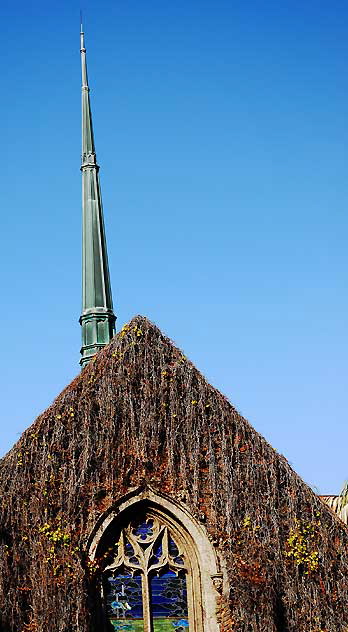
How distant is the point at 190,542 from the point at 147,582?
2.88 feet

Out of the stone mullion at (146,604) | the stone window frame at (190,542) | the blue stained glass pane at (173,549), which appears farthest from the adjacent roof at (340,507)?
the stone mullion at (146,604)

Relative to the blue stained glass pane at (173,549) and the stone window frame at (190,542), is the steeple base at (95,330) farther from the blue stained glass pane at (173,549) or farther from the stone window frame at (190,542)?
the blue stained glass pane at (173,549)

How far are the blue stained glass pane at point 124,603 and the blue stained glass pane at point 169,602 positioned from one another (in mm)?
239

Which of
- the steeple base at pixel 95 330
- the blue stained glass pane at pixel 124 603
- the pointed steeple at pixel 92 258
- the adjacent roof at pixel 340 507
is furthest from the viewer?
the pointed steeple at pixel 92 258

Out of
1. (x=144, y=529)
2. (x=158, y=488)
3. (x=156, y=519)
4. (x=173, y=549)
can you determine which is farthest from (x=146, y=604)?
(x=158, y=488)

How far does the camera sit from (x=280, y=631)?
15.6 meters

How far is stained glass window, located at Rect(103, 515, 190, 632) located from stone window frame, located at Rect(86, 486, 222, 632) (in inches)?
5.2

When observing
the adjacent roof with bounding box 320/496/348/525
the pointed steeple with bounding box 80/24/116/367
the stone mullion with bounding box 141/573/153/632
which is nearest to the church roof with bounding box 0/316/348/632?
the stone mullion with bounding box 141/573/153/632

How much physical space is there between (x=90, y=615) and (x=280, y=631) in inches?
110

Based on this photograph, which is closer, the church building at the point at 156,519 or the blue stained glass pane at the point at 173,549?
the church building at the point at 156,519

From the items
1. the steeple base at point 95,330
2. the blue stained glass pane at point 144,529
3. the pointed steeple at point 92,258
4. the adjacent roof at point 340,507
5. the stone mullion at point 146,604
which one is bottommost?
the stone mullion at point 146,604

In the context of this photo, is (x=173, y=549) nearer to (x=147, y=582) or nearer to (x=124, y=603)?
(x=147, y=582)

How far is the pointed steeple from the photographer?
22.4m

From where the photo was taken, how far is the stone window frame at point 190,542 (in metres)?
15.8
